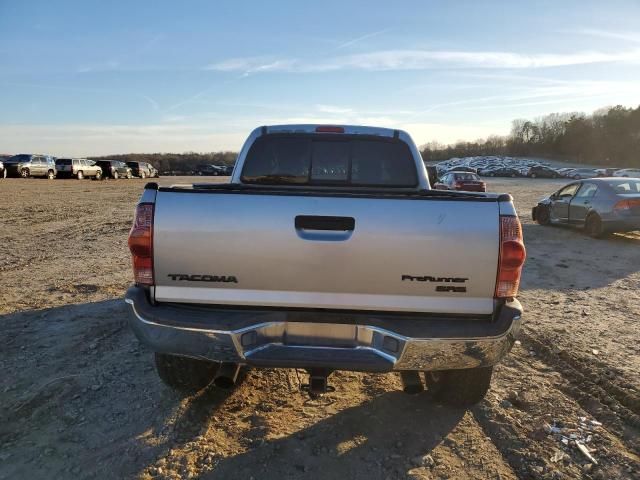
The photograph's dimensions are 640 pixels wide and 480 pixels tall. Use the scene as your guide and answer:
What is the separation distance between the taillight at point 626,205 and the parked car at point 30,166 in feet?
136

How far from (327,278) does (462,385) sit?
1.40 meters

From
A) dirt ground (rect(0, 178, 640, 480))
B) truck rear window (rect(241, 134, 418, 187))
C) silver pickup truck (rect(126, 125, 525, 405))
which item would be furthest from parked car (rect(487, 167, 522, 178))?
silver pickup truck (rect(126, 125, 525, 405))

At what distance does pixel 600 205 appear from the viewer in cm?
1158

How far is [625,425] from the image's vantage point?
336cm

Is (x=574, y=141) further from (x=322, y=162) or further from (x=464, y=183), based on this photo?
(x=322, y=162)

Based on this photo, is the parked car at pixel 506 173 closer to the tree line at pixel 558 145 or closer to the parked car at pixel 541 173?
the parked car at pixel 541 173

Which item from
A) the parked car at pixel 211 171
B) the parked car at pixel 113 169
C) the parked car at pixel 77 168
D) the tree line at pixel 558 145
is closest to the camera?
the parked car at pixel 77 168

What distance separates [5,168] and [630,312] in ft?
144

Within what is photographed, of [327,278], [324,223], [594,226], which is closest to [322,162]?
[324,223]

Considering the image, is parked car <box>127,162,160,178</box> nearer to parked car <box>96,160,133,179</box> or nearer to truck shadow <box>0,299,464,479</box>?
parked car <box>96,160,133,179</box>

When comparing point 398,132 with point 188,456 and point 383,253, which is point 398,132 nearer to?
point 383,253

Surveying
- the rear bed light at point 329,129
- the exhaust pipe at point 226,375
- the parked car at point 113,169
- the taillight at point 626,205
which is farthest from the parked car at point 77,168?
the exhaust pipe at point 226,375

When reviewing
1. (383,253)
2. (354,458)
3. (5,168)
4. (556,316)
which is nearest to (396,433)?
(354,458)

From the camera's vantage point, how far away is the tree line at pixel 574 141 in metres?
91.9
